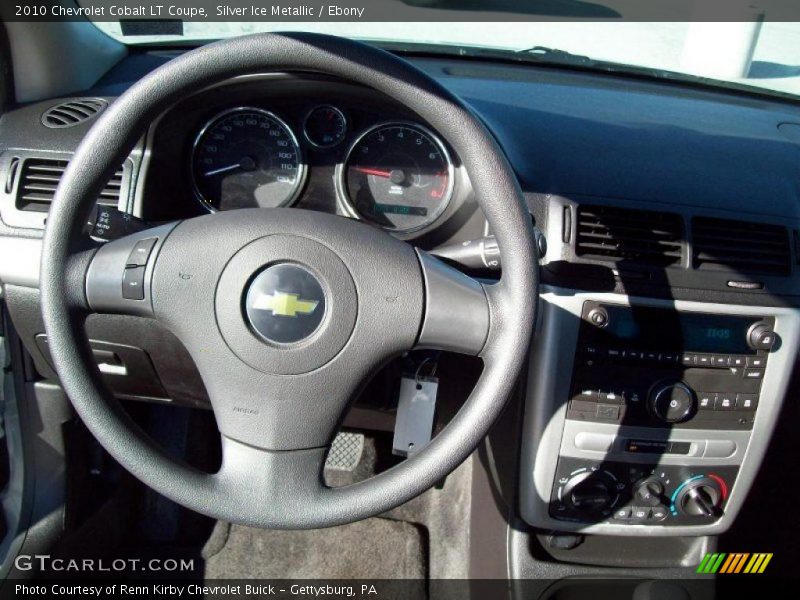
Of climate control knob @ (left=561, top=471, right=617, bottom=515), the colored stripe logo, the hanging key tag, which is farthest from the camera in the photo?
the colored stripe logo

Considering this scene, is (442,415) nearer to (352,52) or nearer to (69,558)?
(352,52)

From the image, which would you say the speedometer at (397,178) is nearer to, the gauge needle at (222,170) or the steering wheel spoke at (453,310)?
the gauge needle at (222,170)

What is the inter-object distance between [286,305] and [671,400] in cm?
89

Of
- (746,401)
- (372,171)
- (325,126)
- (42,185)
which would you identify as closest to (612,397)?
(746,401)

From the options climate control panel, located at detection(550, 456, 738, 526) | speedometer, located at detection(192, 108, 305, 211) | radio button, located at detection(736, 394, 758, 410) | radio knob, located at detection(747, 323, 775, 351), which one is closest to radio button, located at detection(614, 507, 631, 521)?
climate control panel, located at detection(550, 456, 738, 526)

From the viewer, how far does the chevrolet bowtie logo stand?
1216 mm

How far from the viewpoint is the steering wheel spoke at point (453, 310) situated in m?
1.18

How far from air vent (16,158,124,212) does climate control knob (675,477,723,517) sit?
1461 millimetres

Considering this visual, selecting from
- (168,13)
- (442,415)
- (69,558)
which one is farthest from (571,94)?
(69,558)

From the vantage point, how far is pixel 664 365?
1.58m

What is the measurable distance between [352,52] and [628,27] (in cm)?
110

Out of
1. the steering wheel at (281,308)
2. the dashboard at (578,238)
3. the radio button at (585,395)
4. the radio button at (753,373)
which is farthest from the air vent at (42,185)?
the radio button at (753,373)

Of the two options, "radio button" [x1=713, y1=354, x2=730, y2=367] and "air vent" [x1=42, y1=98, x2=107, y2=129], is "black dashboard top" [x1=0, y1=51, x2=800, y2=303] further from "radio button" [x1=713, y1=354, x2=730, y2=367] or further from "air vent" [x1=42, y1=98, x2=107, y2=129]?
"radio button" [x1=713, y1=354, x2=730, y2=367]

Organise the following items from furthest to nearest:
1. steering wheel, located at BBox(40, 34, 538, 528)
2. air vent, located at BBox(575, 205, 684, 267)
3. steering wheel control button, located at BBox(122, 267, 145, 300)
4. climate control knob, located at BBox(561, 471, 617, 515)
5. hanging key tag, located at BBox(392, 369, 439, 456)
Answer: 1. climate control knob, located at BBox(561, 471, 617, 515)
2. air vent, located at BBox(575, 205, 684, 267)
3. hanging key tag, located at BBox(392, 369, 439, 456)
4. steering wheel control button, located at BBox(122, 267, 145, 300)
5. steering wheel, located at BBox(40, 34, 538, 528)
